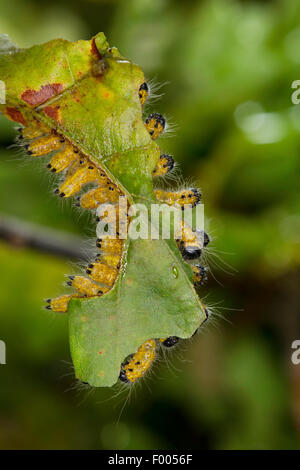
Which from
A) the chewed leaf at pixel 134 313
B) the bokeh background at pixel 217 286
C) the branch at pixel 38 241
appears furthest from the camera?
the bokeh background at pixel 217 286

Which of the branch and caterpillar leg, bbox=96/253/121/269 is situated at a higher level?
the branch

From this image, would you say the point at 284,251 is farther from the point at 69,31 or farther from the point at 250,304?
the point at 69,31

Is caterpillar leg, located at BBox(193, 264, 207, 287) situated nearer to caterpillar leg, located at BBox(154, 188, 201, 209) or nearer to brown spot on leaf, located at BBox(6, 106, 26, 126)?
caterpillar leg, located at BBox(154, 188, 201, 209)

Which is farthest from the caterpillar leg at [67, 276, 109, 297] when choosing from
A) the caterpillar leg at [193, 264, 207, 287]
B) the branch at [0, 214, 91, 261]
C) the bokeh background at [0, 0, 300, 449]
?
the bokeh background at [0, 0, 300, 449]

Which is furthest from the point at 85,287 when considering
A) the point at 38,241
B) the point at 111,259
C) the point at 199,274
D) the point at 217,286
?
the point at 217,286

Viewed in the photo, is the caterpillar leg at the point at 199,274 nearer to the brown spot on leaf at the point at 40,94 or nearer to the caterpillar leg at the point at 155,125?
the caterpillar leg at the point at 155,125

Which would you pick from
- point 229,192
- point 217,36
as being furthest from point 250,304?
point 217,36

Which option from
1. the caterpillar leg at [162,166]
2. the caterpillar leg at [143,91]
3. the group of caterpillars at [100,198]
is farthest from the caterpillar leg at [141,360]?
the caterpillar leg at [143,91]
